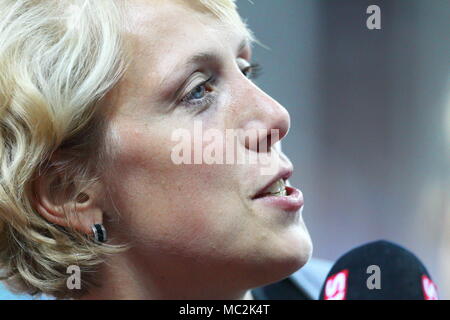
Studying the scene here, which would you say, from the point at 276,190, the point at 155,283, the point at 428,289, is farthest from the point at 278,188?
the point at 428,289

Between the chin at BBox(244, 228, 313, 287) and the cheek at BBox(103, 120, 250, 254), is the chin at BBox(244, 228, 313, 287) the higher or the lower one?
the lower one

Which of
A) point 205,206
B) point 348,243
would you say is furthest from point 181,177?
point 348,243

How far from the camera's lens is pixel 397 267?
910 millimetres

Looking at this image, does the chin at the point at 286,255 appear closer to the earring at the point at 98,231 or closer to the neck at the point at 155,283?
the neck at the point at 155,283

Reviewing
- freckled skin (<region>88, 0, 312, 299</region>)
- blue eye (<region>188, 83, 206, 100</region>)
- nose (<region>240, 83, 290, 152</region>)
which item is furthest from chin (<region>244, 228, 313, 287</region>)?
blue eye (<region>188, 83, 206, 100</region>)

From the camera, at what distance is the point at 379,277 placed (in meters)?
0.89

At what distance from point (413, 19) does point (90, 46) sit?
0.68 m

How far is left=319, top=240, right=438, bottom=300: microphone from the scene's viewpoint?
883 mm

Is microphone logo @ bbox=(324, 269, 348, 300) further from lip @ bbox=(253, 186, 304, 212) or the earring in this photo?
the earring

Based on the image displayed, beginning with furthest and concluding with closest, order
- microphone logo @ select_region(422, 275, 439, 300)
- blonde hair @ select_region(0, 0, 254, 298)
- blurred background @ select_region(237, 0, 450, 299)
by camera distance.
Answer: blurred background @ select_region(237, 0, 450, 299)
microphone logo @ select_region(422, 275, 439, 300)
blonde hair @ select_region(0, 0, 254, 298)

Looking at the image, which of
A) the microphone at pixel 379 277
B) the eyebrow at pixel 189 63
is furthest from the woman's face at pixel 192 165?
the microphone at pixel 379 277

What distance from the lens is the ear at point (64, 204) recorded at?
2.52 ft

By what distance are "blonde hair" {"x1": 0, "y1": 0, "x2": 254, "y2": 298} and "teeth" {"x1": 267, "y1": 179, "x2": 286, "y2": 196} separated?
9.4 inches
